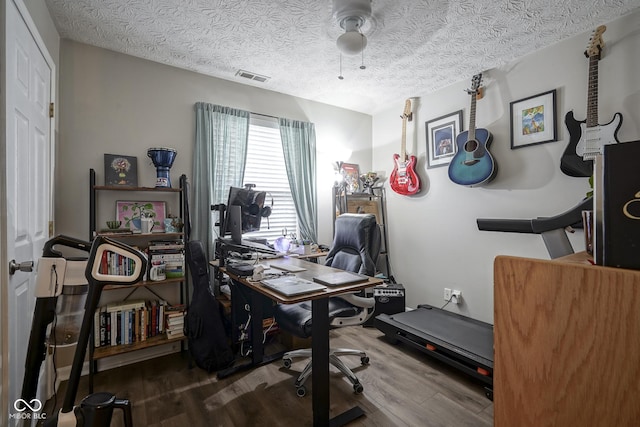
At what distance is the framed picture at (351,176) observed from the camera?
372 cm

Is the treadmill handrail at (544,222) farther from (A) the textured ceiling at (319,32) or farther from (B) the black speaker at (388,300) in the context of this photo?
(B) the black speaker at (388,300)

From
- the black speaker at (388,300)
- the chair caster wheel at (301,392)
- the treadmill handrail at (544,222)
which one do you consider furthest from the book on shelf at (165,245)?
the treadmill handrail at (544,222)

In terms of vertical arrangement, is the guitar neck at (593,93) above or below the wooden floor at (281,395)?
above

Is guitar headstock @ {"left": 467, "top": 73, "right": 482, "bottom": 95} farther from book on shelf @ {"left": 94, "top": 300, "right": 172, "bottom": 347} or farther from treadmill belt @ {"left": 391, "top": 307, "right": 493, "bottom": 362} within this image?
book on shelf @ {"left": 94, "top": 300, "right": 172, "bottom": 347}

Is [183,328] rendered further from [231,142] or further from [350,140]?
[350,140]

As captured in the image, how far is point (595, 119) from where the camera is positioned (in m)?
2.06

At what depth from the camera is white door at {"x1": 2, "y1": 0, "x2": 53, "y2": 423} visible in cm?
130

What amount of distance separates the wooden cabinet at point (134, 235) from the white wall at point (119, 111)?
103mm

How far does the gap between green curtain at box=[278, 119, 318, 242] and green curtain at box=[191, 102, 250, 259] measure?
567 mm

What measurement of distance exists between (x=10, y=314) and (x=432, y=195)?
334 cm

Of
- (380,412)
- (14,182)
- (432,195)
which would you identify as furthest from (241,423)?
(432,195)

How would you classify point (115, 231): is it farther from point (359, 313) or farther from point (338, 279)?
point (359, 313)

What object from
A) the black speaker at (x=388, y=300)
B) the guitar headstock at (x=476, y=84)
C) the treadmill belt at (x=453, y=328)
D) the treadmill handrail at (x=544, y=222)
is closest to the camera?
the treadmill handrail at (x=544, y=222)

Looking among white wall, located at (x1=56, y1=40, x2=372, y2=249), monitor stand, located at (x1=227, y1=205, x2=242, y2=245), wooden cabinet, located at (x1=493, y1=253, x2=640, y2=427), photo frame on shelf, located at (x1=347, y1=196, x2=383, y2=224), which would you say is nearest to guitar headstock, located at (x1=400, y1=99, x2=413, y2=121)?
photo frame on shelf, located at (x1=347, y1=196, x2=383, y2=224)
